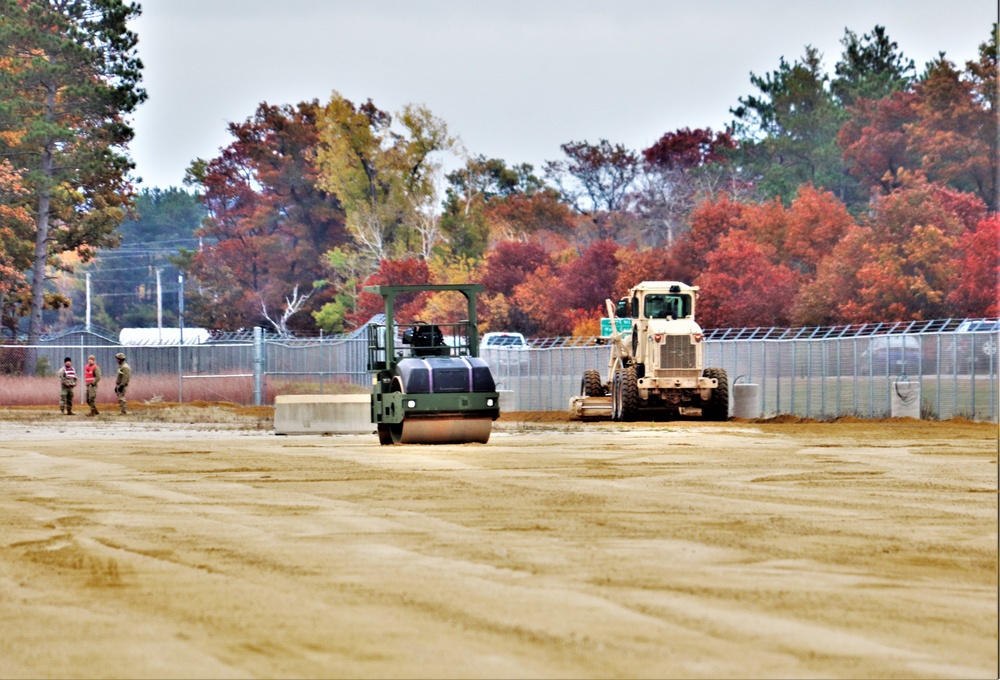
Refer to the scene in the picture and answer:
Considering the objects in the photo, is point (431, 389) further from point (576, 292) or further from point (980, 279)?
point (576, 292)

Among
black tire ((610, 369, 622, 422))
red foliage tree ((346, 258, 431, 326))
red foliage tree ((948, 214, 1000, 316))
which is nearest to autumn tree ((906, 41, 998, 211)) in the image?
red foliage tree ((948, 214, 1000, 316))

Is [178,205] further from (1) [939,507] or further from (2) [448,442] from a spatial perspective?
(1) [939,507]

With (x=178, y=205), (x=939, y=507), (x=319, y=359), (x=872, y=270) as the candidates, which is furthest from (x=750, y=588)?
(x=178, y=205)

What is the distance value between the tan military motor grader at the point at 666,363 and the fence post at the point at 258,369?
1540cm

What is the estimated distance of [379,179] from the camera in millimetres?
80625

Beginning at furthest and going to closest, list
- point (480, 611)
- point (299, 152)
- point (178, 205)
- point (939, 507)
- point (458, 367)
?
point (178, 205) < point (299, 152) < point (458, 367) < point (939, 507) < point (480, 611)

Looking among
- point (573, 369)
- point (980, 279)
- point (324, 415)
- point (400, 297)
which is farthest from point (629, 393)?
point (400, 297)

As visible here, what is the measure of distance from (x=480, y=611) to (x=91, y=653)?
2.41 m

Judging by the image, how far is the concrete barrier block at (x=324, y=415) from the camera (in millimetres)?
33938

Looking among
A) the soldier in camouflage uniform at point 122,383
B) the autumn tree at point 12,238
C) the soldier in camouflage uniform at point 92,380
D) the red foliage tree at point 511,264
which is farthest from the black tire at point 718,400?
the red foliage tree at point 511,264

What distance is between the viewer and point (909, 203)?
187ft

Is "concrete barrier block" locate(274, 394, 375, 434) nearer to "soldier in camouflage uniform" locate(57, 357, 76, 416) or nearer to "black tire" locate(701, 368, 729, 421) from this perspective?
"black tire" locate(701, 368, 729, 421)

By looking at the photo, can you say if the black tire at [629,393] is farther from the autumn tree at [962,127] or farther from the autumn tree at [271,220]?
the autumn tree at [271,220]

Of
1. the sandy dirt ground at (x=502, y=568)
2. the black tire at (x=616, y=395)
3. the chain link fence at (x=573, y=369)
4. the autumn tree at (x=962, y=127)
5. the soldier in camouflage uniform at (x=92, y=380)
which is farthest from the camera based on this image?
the autumn tree at (x=962, y=127)
